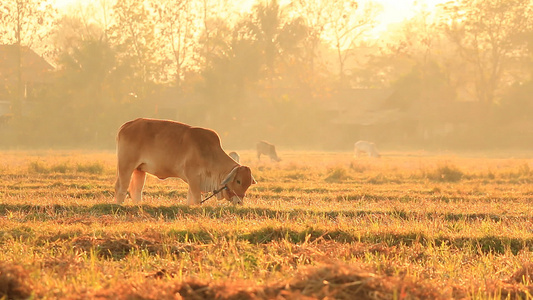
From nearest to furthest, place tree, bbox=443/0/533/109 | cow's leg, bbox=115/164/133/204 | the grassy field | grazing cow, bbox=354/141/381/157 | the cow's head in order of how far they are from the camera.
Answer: the grassy field
the cow's head
cow's leg, bbox=115/164/133/204
grazing cow, bbox=354/141/381/157
tree, bbox=443/0/533/109

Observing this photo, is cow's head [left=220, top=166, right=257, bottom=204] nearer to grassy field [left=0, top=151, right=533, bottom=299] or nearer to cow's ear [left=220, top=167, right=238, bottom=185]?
cow's ear [left=220, top=167, right=238, bottom=185]

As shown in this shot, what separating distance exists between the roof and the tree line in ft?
2.44

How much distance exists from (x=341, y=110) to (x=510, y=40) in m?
16.4

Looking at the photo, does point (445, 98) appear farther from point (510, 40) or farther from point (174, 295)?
point (174, 295)

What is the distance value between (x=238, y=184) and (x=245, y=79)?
171 ft

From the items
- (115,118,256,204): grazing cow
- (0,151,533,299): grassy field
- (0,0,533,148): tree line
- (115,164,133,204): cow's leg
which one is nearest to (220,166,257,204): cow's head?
(115,118,256,204): grazing cow

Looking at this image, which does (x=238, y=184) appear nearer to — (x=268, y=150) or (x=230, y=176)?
(x=230, y=176)

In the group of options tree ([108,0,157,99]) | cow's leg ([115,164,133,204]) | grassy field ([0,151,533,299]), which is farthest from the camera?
tree ([108,0,157,99])

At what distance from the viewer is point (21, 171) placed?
23.1 m

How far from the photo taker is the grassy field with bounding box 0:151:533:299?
17.2 ft

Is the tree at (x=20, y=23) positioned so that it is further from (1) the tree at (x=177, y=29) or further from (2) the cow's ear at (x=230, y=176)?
(2) the cow's ear at (x=230, y=176)

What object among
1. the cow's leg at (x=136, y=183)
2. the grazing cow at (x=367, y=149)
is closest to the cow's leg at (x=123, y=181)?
the cow's leg at (x=136, y=183)

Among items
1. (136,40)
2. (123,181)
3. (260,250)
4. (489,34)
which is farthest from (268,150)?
(260,250)

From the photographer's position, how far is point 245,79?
64.9 meters
